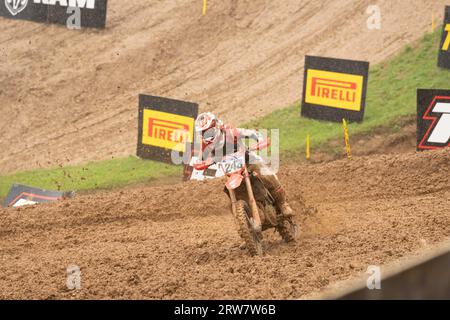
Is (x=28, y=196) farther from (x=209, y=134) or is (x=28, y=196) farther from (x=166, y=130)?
(x=209, y=134)

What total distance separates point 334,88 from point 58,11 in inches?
384

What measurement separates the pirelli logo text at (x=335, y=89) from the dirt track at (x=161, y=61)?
1.93m

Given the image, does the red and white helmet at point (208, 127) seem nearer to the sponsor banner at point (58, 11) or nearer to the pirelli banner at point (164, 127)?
the pirelli banner at point (164, 127)

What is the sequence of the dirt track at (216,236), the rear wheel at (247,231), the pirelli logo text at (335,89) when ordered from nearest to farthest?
the dirt track at (216,236), the rear wheel at (247,231), the pirelli logo text at (335,89)

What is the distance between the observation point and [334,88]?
56.7ft

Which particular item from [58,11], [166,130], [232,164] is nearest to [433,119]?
[166,130]

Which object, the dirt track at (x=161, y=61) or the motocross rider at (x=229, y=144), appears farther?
the dirt track at (x=161, y=61)

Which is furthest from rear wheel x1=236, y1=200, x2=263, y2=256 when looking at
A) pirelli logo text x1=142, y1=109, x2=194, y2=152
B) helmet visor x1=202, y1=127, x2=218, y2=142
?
pirelli logo text x1=142, y1=109, x2=194, y2=152

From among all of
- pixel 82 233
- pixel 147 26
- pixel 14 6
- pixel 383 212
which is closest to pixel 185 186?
pixel 82 233

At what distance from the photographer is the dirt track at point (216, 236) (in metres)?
8.55

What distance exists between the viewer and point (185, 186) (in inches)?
543

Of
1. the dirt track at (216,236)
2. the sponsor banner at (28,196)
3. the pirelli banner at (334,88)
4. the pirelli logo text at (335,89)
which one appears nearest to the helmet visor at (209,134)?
the dirt track at (216,236)
